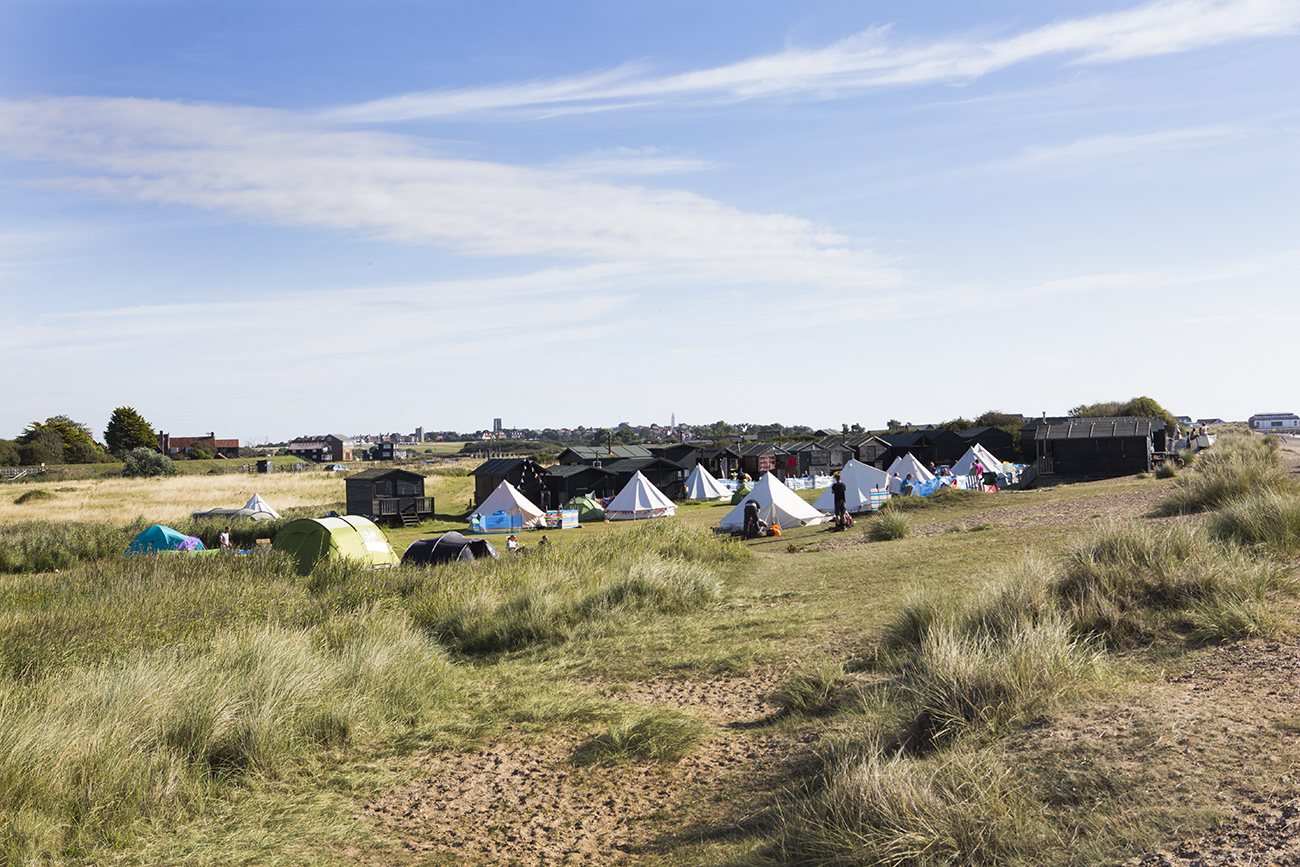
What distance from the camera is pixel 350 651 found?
355 inches

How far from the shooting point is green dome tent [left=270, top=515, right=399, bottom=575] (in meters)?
20.2

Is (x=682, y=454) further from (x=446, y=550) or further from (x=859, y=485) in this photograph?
(x=446, y=550)

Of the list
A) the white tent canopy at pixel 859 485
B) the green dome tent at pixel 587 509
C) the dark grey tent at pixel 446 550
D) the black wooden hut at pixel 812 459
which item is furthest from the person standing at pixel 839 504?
the black wooden hut at pixel 812 459

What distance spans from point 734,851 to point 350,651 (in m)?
5.70

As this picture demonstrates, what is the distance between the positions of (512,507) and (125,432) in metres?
95.7

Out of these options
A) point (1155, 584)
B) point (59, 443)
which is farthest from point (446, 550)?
point (59, 443)

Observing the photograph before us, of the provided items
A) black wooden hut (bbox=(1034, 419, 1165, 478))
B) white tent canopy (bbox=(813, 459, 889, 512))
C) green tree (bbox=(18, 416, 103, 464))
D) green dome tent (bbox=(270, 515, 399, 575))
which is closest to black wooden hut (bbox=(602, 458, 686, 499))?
Answer: white tent canopy (bbox=(813, 459, 889, 512))

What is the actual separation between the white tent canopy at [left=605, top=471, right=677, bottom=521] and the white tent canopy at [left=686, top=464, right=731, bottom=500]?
21.8 ft

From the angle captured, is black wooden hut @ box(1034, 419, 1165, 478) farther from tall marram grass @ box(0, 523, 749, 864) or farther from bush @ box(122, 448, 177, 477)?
bush @ box(122, 448, 177, 477)

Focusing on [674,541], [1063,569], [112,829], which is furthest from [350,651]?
[674,541]

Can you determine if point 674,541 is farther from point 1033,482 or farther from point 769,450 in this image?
point 769,450

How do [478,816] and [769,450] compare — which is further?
[769,450]

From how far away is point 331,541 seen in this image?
798 inches

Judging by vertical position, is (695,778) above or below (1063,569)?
below
